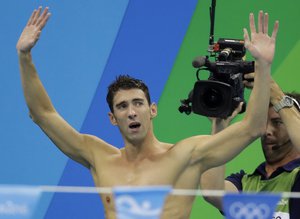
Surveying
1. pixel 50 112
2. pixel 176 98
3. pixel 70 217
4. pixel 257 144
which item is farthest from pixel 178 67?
pixel 50 112

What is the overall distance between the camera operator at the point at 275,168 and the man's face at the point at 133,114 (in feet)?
0.92

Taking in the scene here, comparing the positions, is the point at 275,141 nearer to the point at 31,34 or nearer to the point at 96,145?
the point at 96,145

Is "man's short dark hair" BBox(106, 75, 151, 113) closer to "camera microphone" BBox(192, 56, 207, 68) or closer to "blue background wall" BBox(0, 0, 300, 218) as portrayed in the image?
"camera microphone" BBox(192, 56, 207, 68)

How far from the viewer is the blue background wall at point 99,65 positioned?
508 cm

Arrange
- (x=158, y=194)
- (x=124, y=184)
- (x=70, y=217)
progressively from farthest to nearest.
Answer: (x=70, y=217), (x=124, y=184), (x=158, y=194)

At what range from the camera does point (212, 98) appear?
391cm

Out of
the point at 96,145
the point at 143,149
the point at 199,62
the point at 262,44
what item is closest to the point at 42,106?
the point at 96,145

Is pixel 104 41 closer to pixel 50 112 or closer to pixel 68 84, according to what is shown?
pixel 68 84

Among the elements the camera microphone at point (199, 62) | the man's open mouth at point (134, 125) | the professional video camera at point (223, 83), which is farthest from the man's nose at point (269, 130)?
the man's open mouth at point (134, 125)

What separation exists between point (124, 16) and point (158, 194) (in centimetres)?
224

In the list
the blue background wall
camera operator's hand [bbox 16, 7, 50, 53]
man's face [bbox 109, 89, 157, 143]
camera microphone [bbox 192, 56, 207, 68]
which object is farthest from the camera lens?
the blue background wall

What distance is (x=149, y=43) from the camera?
515 centimetres

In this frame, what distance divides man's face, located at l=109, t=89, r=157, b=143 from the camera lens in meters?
0.22

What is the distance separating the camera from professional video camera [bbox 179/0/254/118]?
12.7 feet
